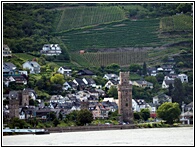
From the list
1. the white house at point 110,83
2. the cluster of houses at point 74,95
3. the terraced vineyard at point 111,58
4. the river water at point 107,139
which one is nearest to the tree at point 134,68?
the cluster of houses at point 74,95

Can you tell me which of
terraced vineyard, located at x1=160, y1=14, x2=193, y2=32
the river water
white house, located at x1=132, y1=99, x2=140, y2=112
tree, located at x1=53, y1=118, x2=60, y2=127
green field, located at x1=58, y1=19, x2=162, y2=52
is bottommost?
the river water

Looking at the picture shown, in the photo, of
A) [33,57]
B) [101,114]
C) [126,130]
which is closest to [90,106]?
[101,114]

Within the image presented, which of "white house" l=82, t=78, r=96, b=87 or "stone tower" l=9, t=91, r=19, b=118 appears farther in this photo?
"white house" l=82, t=78, r=96, b=87

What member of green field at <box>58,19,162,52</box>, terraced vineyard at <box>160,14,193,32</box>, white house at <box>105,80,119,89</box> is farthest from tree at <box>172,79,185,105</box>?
terraced vineyard at <box>160,14,193,32</box>

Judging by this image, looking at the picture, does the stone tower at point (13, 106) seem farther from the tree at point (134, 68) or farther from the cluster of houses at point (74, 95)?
the tree at point (134, 68)

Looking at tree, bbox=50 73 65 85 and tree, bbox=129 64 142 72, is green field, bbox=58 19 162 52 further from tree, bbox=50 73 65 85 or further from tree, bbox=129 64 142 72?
tree, bbox=50 73 65 85

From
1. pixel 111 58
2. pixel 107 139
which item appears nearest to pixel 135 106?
pixel 111 58

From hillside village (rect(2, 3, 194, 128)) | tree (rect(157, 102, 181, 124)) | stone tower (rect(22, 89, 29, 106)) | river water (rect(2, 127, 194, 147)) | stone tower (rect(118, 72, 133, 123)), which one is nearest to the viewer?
river water (rect(2, 127, 194, 147))
